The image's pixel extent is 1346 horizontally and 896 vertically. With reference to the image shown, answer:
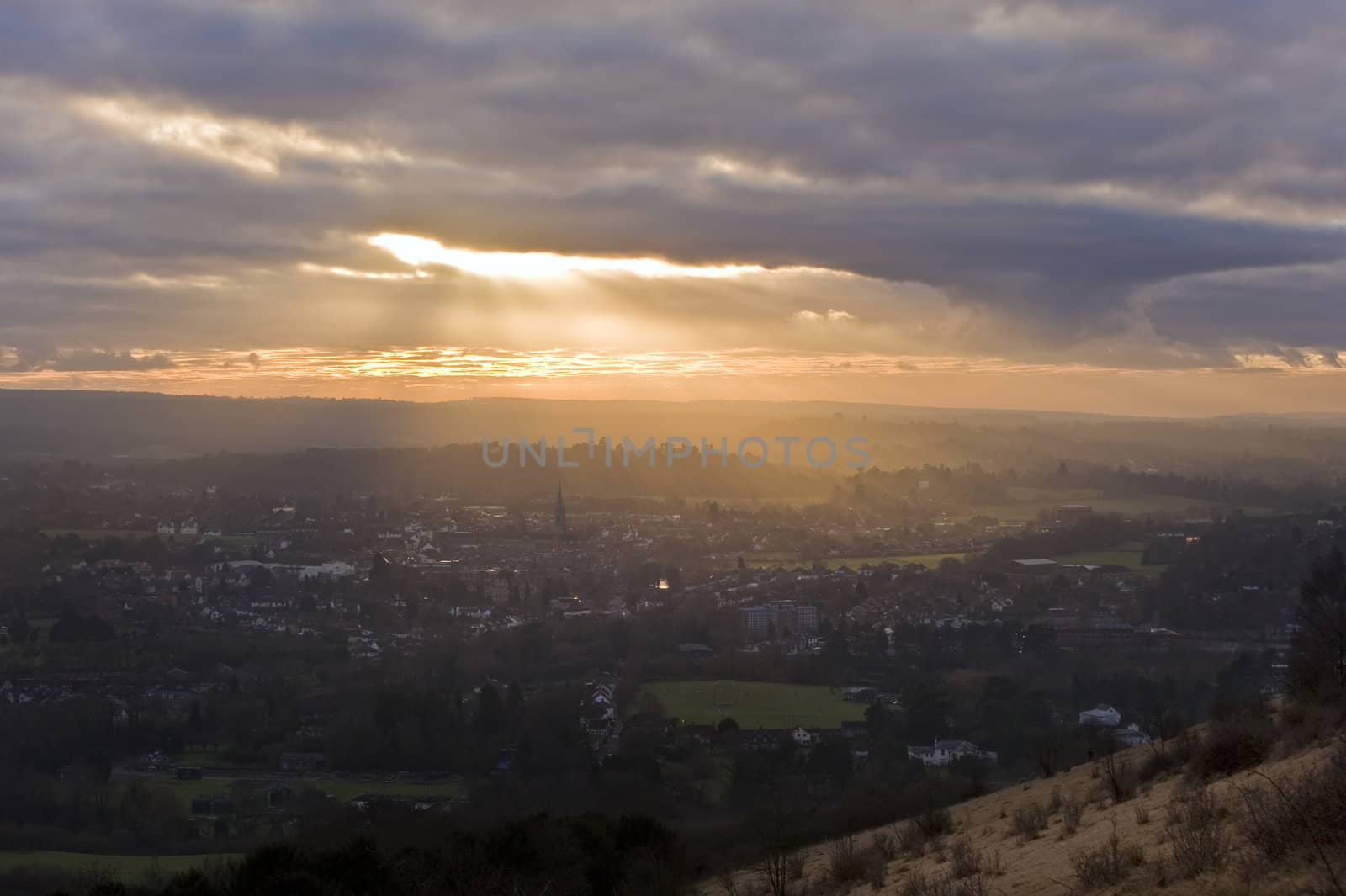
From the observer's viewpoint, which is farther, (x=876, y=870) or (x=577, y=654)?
(x=577, y=654)

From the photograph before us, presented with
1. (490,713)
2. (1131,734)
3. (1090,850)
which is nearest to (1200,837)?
(1090,850)

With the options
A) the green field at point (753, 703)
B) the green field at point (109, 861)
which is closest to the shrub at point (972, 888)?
the green field at point (109, 861)

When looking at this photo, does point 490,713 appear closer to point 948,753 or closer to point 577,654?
point 577,654

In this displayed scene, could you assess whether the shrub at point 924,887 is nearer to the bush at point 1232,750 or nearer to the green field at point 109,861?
the bush at point 1232,750

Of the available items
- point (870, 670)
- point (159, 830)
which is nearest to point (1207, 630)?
point (870, 670)

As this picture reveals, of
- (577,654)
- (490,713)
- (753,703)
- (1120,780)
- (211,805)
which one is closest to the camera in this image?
(1120,780)

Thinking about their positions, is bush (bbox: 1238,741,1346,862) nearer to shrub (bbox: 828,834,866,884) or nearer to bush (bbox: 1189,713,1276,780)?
bush (bbox: 1189,713,1276,780)
